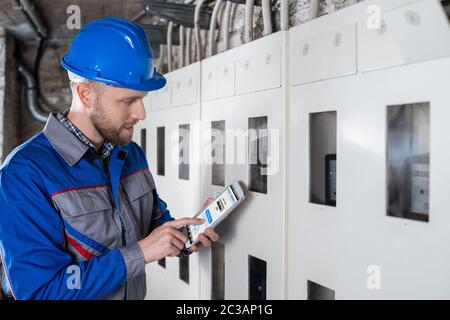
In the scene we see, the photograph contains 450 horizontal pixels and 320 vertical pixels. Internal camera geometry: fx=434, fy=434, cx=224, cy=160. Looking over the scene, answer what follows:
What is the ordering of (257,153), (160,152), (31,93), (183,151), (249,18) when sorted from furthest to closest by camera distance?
(31,93) < (160,152) < (183,151) < (249,18) < (257,153)

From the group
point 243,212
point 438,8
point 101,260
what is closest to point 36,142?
point 101,260

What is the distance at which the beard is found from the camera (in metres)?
1.20

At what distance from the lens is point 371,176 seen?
104cm

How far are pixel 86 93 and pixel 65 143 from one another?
0.15m

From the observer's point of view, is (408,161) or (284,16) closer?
(408,161)

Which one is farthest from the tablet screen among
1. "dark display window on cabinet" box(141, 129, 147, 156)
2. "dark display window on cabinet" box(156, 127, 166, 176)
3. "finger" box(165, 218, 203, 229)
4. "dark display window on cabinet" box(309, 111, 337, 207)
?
"dark display window on cabinet" box(141, 129, 147, 156)

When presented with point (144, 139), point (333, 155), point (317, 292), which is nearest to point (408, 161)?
point (333, 155)

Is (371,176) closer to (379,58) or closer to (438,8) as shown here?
(379,58)

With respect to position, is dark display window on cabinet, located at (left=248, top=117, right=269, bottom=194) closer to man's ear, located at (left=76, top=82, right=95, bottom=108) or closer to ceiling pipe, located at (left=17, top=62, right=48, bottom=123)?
man's ear, located at (left=76, top=82, right=95, bottom=108)

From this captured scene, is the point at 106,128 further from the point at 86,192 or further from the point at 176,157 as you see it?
the point at 176,157

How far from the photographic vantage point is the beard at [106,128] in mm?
1198

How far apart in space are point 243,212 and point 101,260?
59cm

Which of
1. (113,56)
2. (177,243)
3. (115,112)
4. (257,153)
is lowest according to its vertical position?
(177,243)

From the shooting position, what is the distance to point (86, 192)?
1170 mm
